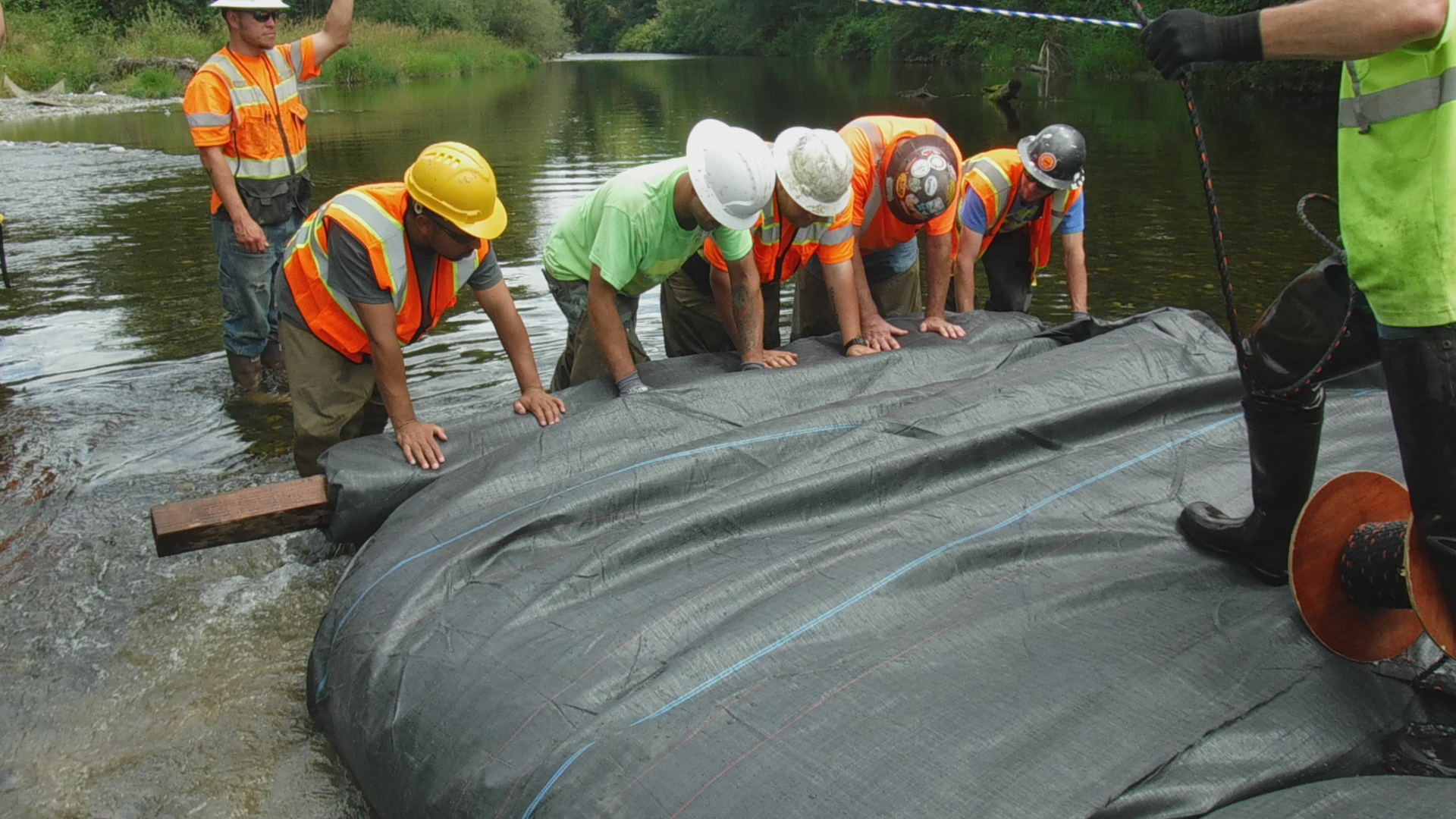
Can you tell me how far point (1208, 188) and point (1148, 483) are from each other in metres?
0.88

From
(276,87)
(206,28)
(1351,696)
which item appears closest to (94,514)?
(276,87)

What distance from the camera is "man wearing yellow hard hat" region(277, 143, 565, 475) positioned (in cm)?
359

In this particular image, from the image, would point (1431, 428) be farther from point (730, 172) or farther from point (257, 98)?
point (257, 98)

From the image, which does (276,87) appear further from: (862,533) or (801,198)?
(862,533)

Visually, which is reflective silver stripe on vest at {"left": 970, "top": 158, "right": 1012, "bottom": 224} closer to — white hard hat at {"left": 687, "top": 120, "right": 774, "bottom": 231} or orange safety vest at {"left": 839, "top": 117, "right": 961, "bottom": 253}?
orange safety vest at {"left": 839, "top": 117, "right": 961, "bottom": 253}

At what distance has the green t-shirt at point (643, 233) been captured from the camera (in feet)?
13.3

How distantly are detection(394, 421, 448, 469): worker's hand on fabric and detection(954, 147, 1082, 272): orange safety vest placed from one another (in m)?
2.90

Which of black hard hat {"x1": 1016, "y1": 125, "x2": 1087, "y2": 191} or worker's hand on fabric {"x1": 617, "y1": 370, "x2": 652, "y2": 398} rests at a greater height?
black hard hat {"x1": 1016, "y1": 125, "x2": 1087, "y2": 191}

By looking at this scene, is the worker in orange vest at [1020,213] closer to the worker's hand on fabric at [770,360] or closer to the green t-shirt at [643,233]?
the worker's hand on fabric at [770,360]

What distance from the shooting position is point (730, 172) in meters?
→ 3.86

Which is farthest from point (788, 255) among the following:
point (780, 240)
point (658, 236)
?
point (658, 236)

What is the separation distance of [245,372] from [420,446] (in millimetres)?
2730

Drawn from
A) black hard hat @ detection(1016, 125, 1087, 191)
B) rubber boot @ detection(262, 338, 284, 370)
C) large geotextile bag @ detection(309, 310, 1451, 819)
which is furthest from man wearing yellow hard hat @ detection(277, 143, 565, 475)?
black hard hat @ detection(1016, 125, 1087, 191)

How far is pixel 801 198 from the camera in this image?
4223 millimetres
